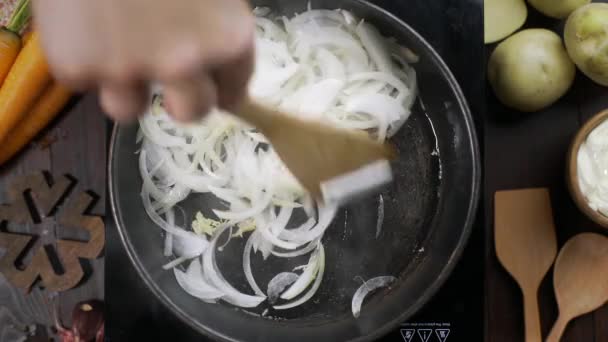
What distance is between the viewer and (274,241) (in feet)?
3.64

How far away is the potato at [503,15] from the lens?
115 cm

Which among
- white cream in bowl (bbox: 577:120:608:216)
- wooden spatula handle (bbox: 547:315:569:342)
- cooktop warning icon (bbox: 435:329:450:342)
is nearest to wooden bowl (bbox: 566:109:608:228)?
white cream in bowl (bbox: 577:120:608:216)

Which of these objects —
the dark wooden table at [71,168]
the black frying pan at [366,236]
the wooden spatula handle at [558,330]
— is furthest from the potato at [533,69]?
the dark wooden table at [71,168]

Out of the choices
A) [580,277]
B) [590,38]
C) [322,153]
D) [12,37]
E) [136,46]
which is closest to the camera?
[136,46]

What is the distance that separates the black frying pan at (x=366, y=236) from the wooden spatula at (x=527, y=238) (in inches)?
5.0

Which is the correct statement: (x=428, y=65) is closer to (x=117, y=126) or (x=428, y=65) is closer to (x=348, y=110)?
(x=348, y=110)

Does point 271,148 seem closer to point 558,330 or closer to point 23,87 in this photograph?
point 23,87

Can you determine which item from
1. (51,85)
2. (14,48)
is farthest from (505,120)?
(14,48)

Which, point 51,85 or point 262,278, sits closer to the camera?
point 262,278

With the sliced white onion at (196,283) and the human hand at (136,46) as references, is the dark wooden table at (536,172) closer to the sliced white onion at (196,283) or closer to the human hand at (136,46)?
the sliced white onion at (196,283)

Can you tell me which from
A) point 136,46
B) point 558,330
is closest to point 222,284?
point 558,330

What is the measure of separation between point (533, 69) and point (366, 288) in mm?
536

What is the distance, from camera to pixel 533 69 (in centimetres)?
108

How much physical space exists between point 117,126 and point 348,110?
45cm
